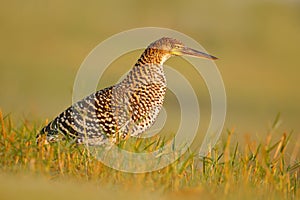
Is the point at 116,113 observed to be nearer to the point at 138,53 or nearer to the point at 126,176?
the point at 126,176

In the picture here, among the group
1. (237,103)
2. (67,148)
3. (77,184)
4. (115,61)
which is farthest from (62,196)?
(115,61)

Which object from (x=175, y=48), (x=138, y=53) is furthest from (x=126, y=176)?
(x=138, y=53)

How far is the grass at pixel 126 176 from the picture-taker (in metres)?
A: 5.70

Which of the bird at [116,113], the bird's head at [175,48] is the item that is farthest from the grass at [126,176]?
the bird's head at [175,48]

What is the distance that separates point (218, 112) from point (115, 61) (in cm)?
812

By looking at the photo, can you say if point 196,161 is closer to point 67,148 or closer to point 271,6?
point 67,148

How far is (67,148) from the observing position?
7297 mm

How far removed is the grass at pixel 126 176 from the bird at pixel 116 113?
0.40 m

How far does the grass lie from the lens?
18.7 ft

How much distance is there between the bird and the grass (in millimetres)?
403

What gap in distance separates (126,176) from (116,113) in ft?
5.46

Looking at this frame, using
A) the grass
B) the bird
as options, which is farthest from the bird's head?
the grass

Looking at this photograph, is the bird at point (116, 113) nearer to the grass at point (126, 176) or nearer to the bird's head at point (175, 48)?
the bird's head at point (175, 48)

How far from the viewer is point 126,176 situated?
652 centimetres
